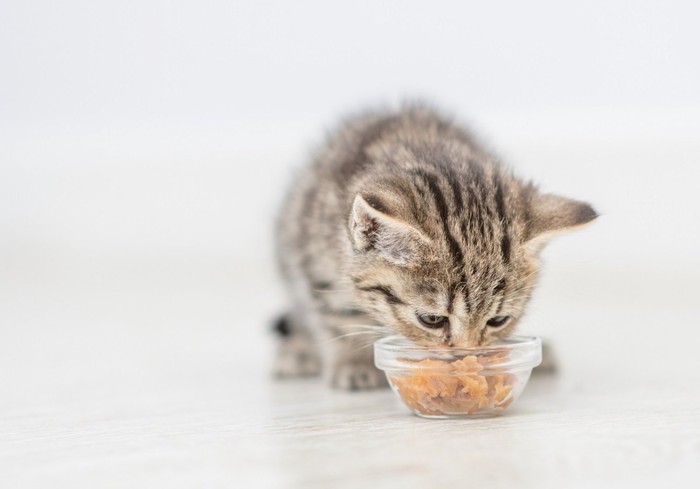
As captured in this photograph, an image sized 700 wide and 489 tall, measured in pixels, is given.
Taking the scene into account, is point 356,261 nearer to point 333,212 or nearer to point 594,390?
point 333,212

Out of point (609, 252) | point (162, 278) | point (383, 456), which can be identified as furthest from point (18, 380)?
point (609, 252)

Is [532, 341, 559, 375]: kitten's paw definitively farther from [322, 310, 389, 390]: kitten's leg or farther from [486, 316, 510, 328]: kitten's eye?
[486, 316, 510, 328]: kitten's eye

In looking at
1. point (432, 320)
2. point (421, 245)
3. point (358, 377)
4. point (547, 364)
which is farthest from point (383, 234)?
point (547, 364)

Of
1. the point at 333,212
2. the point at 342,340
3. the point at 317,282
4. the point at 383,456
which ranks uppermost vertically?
the point at 333,212

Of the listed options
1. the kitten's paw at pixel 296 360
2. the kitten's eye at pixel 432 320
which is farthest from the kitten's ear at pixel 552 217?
the kitten's paw at pixel 296 360

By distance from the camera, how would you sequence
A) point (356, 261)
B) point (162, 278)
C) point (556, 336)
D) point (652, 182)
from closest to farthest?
point (356, 261) → point (556, 336) → point (652, 182) → point (162, 278)

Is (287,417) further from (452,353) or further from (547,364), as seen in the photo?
(547,364)

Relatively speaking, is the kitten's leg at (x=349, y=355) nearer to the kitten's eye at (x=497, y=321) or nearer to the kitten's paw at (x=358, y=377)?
the kitten's paw at (x=358, y=377)
